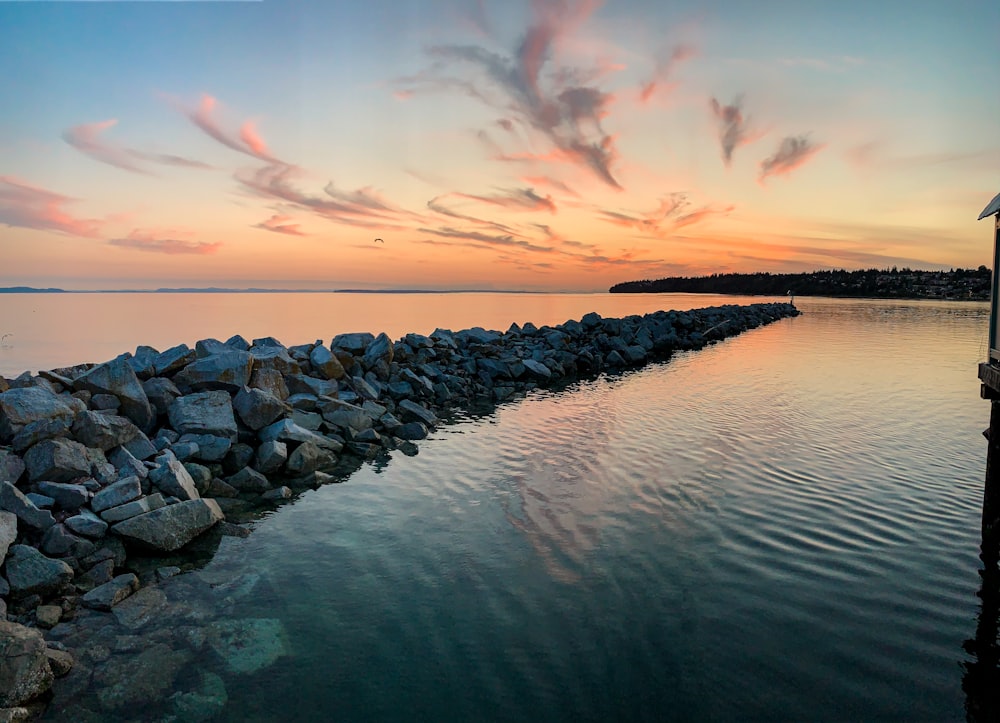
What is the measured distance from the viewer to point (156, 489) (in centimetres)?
1006

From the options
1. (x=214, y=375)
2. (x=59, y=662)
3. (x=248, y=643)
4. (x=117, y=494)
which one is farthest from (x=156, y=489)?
(x=214, y=375)

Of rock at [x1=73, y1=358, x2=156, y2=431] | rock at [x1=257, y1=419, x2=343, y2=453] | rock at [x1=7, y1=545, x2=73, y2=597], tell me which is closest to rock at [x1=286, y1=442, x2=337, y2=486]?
rock at [x1=257, y1=419, x2=343, y2=453]

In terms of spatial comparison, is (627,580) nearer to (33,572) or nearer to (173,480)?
(33,572)

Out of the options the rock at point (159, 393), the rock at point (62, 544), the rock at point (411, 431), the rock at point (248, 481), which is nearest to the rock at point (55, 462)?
the rock at point (62, 544)

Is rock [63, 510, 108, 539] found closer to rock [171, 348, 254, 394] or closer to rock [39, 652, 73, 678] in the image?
rock [39, 652, 73, 678]

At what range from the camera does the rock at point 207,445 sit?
40.3ft

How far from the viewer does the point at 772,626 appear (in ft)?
22.1

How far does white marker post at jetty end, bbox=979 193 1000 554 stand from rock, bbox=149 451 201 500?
474 inches

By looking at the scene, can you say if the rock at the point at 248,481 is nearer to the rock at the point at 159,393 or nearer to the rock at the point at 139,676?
the rock at the point at 159,393

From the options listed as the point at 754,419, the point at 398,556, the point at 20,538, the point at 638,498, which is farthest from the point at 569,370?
the point at 20,538

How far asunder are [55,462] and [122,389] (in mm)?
3636

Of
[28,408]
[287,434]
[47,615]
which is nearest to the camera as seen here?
[47,615]

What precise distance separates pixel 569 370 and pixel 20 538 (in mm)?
23395

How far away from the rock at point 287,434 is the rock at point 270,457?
31 cm
